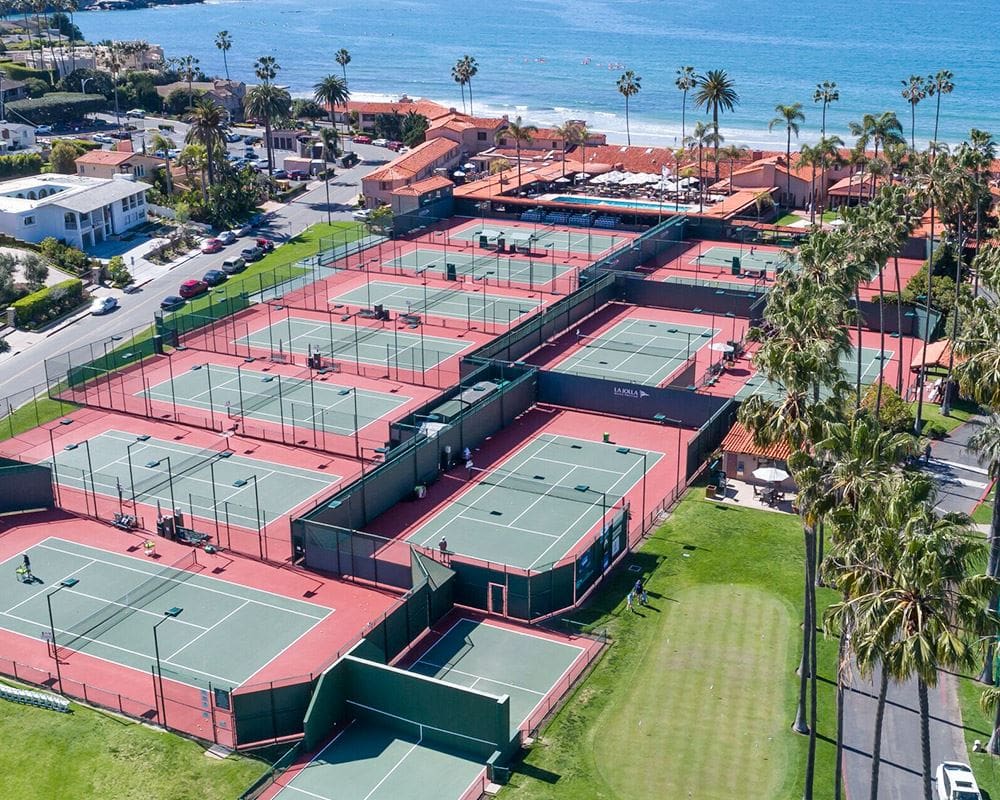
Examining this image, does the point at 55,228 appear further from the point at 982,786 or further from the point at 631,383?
the point at 982,786

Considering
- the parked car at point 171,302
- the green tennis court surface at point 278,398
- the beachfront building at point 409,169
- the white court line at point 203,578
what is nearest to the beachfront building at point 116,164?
the beachfront building at point 409,169

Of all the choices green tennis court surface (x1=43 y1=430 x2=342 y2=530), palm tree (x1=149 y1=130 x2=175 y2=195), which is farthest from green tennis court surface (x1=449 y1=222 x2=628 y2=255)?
green tennis court surface (x1=43 y1=430 x2=342 y2=530)

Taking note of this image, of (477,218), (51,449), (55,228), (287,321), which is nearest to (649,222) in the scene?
(477,218)

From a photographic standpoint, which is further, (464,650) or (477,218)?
(477,218)

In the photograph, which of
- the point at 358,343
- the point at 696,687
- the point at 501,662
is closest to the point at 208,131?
the point at 358,343

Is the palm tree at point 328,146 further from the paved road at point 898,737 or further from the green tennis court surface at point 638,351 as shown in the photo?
the paved road at point 898,737

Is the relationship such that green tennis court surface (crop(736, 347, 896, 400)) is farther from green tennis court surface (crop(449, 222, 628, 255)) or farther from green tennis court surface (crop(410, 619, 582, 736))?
green tennis court surface (crop(449, 222, 628, 255))
